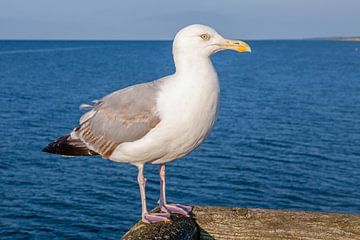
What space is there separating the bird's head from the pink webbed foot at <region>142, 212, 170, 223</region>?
134 centimetres

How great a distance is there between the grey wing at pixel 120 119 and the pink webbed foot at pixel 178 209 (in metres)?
0.64

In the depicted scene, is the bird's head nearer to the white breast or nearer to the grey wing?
the white breast

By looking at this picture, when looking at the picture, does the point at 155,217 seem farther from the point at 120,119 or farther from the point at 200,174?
the point at 200,174

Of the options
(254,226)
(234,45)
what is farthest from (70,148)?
(254,226)

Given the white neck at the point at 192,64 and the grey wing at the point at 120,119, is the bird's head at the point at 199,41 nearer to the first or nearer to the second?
the white neck at the point at 192,64

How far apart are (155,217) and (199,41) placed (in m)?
1.48

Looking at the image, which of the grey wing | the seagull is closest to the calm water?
the grey wing

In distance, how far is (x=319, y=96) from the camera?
53406 millimetres

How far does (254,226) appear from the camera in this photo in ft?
12.9

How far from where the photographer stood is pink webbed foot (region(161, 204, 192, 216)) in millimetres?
4254

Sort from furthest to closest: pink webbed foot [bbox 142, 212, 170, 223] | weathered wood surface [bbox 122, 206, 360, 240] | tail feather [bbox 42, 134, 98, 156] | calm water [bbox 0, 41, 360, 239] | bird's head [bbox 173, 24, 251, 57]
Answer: calm water [bbox 0, 41, 360, 239], tail feather [bbox 42, 134, 98, 156], bird's head [bbox 173, 24, 251, 57], pink webbed foot [bbox 142, 212, 170, 223], weathered wood surface [bbox 122, 206, 360, 240]

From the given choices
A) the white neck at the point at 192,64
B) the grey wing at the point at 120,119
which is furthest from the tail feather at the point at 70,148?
the white neck at the point at 192,64

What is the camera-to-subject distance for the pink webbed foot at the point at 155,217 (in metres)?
4.06

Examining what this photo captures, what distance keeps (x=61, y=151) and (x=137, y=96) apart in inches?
42.4
